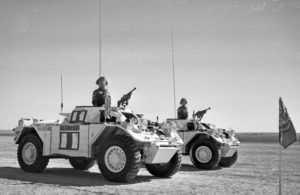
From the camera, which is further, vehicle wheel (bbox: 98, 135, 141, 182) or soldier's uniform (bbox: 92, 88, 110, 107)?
soldier's uniform (bbox: 92, 88, 110, 107)

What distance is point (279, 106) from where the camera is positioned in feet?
22.9

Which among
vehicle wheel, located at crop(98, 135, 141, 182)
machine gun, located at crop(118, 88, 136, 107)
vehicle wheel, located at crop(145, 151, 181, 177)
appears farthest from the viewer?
machine gun, located at crop(118, 88, 136, 107)

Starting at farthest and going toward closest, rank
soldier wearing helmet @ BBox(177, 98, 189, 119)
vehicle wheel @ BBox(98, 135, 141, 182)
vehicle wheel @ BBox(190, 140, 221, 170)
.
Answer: soldier wearing helmet @ BBox(177, 98, 189, 119), vehicle wheel @ BBox(190, 140, 221, 170), vehicle wheel @ BBox(98, 135, 141, 182)

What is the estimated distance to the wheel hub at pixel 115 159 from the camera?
9.53 meters

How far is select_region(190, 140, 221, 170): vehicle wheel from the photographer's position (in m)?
14.2

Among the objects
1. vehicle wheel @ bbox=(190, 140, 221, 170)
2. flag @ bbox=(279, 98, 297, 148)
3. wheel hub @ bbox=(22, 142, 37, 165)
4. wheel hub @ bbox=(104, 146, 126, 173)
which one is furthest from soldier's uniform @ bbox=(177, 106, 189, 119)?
flag @ bbox=(279, 98, 297, 148)

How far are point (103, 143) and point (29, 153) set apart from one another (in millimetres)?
2927

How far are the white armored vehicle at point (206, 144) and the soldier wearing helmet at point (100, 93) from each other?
4.70 metres

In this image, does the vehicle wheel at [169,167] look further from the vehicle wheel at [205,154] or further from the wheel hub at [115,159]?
the vehicle wheel at [205,154]

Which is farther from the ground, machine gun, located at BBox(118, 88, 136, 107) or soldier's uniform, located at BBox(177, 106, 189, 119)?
machine gun, located at BBox(118, 88, 136, 107)

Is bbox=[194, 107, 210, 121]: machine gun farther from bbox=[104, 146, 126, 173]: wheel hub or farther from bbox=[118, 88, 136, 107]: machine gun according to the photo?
bbox=[104, 146, 126, 173]: wheel hub

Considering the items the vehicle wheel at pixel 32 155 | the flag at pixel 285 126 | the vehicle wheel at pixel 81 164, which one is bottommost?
the vehicle wheel at pixel 81 164

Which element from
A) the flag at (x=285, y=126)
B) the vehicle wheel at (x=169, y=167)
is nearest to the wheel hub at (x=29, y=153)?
the vehicle wheel at (x=169, y=167)

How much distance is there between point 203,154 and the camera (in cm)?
1459
